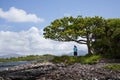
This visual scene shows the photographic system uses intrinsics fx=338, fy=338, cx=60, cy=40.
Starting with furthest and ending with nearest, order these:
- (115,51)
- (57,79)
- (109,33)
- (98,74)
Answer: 1. (109,33)
2. (115,51)
3. (98,74)
4. (57,79)

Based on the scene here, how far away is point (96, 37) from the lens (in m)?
73.1

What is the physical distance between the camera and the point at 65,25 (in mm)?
74812

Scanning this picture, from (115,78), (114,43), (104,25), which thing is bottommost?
(115,78)

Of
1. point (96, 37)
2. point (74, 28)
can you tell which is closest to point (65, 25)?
point (74, 28)

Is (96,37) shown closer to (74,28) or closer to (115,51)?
(74,28)

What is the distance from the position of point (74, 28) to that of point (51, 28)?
5.42 metres

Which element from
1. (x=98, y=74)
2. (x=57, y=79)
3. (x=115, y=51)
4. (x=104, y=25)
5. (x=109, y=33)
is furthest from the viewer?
(x=104, y=25)

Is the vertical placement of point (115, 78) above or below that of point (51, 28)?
below

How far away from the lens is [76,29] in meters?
73.9

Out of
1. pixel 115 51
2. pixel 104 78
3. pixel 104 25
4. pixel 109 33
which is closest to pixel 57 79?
pixel 104 78

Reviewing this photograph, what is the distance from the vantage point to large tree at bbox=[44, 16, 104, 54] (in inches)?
2844

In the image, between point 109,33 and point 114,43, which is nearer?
point 114,43

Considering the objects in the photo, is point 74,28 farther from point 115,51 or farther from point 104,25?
point 115,51

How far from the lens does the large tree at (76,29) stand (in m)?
72.2
